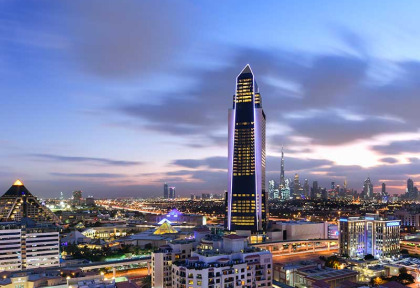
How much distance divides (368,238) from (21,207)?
64145mm

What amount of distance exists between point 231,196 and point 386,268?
38823 millimetres

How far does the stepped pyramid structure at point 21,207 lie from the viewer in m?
77.7

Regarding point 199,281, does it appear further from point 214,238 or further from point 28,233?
point 28,233

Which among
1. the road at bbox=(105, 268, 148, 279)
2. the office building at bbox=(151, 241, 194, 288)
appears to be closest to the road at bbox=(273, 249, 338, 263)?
the road at bbox=(105, 268, 148, 279)

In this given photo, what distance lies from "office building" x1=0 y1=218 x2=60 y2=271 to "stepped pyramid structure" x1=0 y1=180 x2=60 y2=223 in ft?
96.2

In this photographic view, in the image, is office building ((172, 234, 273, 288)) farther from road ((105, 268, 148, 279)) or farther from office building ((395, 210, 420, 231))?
office building ((395, 210, 420, 231))

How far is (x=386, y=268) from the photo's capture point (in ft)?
138

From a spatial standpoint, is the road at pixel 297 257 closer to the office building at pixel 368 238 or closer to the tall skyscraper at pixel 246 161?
the office building at pixel 368 238

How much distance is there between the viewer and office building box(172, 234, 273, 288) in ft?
98.8

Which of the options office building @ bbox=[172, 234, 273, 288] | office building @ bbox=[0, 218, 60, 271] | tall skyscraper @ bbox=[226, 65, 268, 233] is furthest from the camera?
tall skyscraper @ bbox=[226, 65, 268, 233]

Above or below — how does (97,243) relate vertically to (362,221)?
below

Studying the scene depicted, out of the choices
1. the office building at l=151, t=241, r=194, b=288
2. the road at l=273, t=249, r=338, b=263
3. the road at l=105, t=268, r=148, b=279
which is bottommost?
the road at l=273, t=249, r=338, b=263

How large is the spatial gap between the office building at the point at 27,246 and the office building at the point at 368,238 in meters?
36.7

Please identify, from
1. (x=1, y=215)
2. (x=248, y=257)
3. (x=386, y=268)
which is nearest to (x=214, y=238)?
(x=248, y=257)
